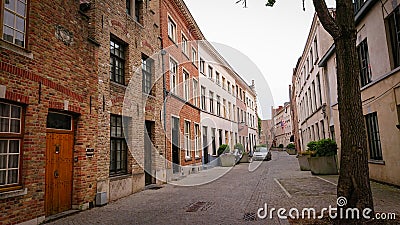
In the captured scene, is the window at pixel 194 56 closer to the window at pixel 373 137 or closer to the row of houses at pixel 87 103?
the row of houses at pixel 87 103

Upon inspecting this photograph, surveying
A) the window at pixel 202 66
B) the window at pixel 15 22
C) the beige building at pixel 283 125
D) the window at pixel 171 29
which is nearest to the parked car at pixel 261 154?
the window at pixel 202 66

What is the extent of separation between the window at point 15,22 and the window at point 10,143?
1450 mm

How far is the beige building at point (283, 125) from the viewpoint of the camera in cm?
6066

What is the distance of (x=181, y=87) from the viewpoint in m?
17.0

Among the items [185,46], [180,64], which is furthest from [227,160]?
[185,46]

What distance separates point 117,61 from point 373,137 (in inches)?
395

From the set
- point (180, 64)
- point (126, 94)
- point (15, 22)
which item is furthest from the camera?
point (180, 64)

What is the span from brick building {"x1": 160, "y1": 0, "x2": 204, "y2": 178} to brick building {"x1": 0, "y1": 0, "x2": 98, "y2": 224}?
19.5ft

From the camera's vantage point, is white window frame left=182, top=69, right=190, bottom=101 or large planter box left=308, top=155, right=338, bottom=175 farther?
white window frame left=182, top=69, right=190, bottom=101

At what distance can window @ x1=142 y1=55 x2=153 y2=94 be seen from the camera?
12428 mm

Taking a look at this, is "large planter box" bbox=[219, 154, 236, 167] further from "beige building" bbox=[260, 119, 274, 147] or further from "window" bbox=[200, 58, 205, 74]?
"beige building" bbox=[260, 119, 274, 147]

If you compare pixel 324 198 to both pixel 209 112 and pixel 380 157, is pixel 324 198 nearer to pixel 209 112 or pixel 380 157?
pixel 380 157

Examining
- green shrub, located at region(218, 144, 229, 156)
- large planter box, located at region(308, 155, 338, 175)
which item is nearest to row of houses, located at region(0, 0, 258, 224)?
green shrub, located at region(218, 144, 229, 156)

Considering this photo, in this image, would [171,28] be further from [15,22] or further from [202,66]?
[15,22]
